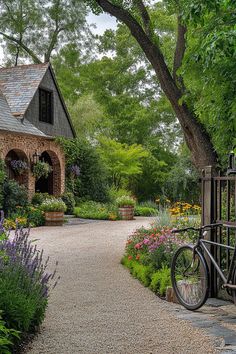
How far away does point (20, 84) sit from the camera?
2111cm

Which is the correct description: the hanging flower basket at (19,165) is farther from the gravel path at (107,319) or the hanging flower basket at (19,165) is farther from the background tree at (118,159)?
the gravel path at (107,319)

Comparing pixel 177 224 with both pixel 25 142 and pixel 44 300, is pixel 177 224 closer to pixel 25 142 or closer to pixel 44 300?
pixel 44 300

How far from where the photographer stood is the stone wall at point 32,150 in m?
17.5

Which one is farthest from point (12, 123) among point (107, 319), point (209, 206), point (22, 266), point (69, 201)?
point (22, 266)

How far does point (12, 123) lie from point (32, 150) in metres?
1.49

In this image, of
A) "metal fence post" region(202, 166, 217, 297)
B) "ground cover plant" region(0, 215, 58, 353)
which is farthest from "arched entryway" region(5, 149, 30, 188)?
"ground cover plant" region(0, 215, 58, 353)

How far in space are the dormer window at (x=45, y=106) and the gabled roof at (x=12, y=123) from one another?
5.34ft

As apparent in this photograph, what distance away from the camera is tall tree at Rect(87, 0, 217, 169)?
8.25 meters

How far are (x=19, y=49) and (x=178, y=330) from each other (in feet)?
100

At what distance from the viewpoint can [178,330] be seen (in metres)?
4.70

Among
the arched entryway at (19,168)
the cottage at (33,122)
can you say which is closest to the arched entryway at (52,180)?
the cottage at (33,122)

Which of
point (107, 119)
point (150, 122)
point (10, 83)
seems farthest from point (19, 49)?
point (10, 83)

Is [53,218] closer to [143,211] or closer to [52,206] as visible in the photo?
[52,206]

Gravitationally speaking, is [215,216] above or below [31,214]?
above
